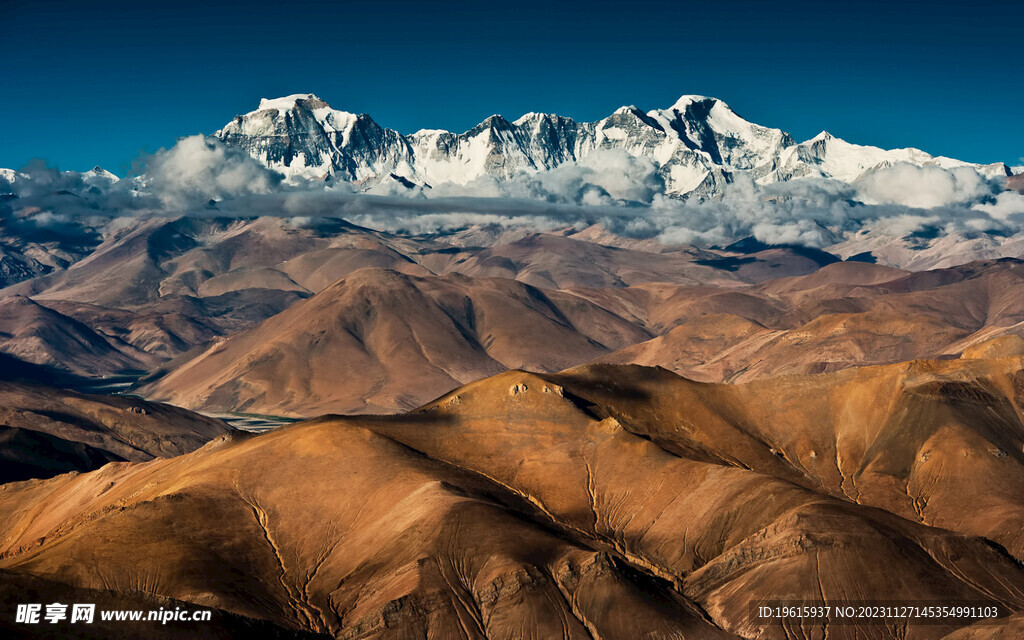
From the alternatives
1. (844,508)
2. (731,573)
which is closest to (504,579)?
(731,573)

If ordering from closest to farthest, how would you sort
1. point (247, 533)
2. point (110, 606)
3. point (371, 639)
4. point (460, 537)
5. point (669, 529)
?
point (110, 606)
point (371, 639)
point (460, 537)
point (247, 533)
point (669, 529)

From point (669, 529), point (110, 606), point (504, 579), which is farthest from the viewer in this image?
point (669, 529)

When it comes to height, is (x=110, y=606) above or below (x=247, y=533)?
above

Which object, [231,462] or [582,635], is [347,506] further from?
[582,635]

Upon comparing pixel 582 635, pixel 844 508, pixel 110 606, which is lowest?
pixel 582 635

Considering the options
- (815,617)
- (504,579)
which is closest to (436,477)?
(504,579)

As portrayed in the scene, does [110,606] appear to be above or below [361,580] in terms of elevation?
above

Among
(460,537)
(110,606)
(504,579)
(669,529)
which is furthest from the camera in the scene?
(669,529)

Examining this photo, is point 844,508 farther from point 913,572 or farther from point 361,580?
point 361,580

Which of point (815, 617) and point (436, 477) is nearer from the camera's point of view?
point (815, 617)
